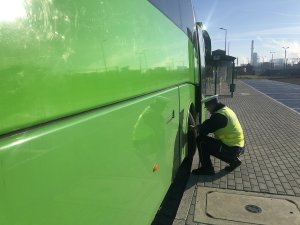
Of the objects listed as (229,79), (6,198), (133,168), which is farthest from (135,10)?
(229,79)

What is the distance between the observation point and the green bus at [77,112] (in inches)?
47.9

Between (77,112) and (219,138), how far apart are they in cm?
474

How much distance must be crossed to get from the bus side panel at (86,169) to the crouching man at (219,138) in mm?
2881

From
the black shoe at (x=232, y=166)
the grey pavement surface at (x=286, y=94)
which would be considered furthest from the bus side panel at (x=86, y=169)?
the grey pavement surface at (x=286, y=94)

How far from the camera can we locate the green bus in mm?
1217

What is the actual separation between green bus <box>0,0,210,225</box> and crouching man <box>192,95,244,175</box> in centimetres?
291

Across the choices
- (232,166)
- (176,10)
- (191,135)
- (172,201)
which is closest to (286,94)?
(232,166)

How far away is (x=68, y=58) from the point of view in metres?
1.54

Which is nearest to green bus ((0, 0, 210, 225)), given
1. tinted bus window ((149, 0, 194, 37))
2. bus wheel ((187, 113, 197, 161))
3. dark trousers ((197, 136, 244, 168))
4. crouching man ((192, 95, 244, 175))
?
tinted bus window ((149, 0, 194, 37))

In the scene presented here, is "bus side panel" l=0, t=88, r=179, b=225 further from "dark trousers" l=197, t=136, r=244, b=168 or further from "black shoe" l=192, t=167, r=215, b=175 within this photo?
"dark trousers" l=197, t=136, r=244, b=168

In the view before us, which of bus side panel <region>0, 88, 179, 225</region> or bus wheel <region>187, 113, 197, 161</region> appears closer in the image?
bus side panel <region>0, 88, 179, 225</region>

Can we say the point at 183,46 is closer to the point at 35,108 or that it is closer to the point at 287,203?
the point at 287,203

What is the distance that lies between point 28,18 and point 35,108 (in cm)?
34

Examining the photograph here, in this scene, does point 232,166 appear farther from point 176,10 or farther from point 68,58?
point 68,58
